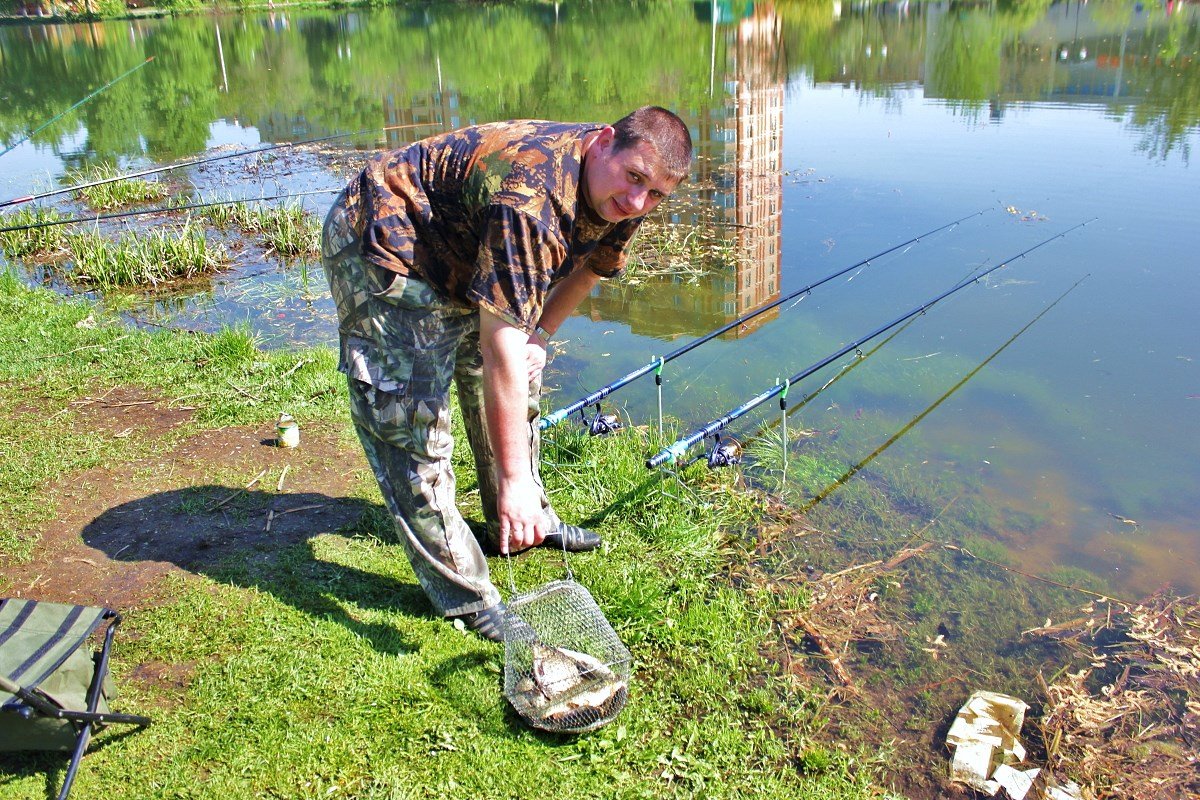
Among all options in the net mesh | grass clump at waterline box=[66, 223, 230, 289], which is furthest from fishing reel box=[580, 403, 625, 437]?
grass clump at waterline box=[66, 223, 230, 289]

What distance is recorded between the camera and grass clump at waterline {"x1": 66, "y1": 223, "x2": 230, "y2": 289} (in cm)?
750

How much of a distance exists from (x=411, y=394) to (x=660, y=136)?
1114mm

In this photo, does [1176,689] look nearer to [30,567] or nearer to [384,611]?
[384,611]

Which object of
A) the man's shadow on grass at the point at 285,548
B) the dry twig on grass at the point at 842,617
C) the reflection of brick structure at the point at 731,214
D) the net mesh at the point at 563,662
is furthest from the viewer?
the reflection of brick structure at the point at 731,214

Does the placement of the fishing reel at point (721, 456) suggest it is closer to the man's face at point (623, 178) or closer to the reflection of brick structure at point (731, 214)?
the man's face at point (623, 178)

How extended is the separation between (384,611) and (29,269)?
7.01 m

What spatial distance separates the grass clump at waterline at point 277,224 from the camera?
27.6 ft

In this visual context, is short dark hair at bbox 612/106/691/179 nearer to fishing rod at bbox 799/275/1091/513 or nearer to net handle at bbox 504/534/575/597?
net handle at bbox 504/534/575/597

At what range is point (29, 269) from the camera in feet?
26.6

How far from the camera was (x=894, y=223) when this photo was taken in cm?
840

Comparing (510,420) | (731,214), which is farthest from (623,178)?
(731,214)

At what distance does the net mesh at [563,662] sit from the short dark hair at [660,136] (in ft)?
4.72

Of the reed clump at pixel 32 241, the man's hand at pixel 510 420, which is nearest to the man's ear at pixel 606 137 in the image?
the man's hand at pixel 510 420

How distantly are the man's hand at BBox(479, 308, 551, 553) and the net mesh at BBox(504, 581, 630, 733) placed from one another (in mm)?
515
